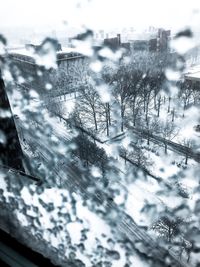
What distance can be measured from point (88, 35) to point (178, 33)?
0.39m

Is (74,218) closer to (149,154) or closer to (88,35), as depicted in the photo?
(88,35)

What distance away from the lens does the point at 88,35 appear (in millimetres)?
1091

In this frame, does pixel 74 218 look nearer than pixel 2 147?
Yes

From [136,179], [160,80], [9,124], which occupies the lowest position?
[136,179]

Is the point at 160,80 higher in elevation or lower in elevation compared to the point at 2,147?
lower

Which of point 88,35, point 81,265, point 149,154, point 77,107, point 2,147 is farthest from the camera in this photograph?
point 77,107

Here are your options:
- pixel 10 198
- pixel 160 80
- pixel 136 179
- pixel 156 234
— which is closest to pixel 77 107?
pixel 160 80

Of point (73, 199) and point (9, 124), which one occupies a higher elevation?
point (9, 124)

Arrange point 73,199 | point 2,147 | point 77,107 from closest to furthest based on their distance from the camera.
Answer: point 73,199, point 2,147, point 77,107

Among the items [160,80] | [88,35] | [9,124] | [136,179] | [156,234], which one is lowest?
[136,179]

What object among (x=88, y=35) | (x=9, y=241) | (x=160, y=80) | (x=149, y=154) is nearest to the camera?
(x=9, y=241)

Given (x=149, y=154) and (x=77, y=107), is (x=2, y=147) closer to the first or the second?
(x=149, y=154)

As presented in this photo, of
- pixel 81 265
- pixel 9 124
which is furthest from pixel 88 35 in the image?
pixel 81 265

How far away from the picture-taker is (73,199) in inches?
27.3
